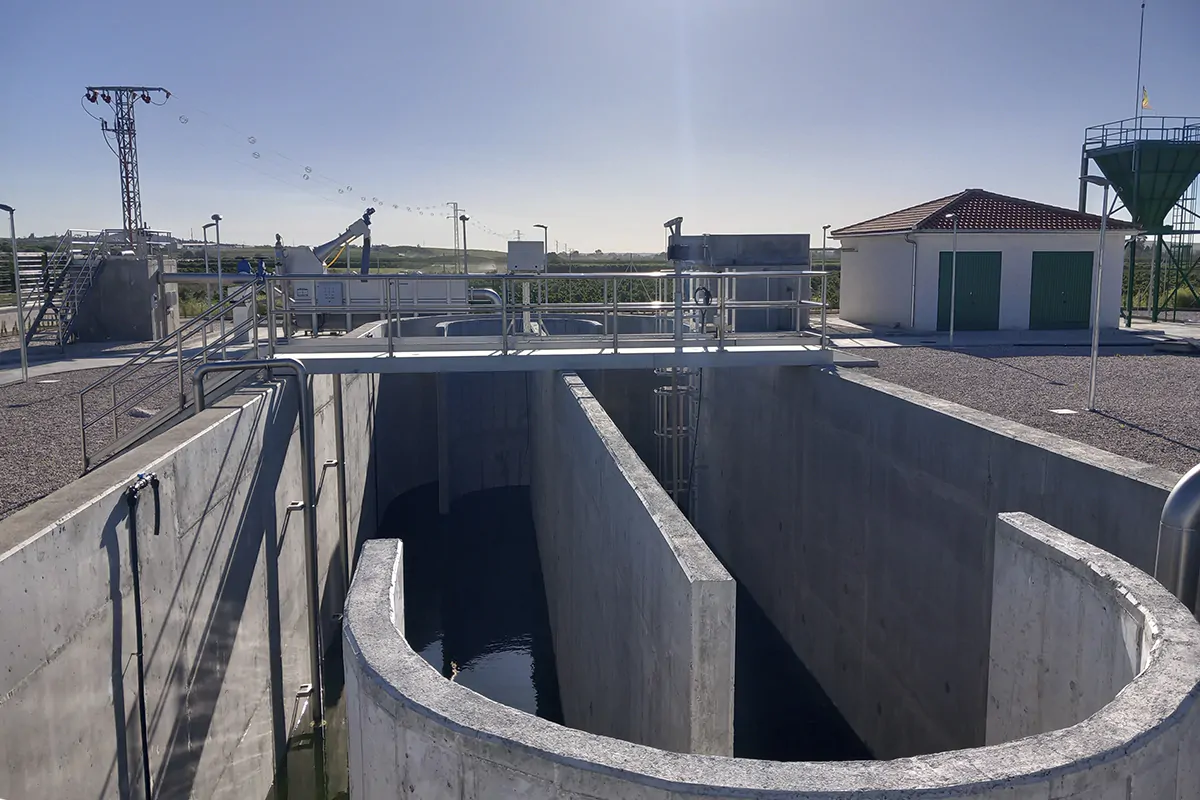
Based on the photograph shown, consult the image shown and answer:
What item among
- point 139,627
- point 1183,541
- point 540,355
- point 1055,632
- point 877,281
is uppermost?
point 877,281

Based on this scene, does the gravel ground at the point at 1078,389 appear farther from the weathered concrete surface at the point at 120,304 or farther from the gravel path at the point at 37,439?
the weathered concrete surface at the point at 120,304

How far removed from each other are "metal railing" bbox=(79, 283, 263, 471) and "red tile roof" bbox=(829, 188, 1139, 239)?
17952 millimetres

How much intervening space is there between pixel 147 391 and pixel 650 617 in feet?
20.5

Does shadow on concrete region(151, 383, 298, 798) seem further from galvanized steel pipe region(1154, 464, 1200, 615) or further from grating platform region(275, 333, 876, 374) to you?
galvanized steel pipe region(1154, 464, 1200, 615)

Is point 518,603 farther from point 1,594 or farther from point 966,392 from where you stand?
point 1,594

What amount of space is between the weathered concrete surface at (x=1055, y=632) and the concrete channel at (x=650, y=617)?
0.06 feet

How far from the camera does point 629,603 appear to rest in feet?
22.9

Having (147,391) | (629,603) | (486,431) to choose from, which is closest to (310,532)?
(147,391)

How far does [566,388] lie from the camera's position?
460 inches

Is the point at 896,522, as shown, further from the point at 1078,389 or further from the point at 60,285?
the point at 60,285

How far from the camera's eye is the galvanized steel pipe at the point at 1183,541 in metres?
5.56

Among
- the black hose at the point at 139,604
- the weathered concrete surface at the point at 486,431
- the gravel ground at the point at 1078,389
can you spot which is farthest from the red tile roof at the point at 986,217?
the black hose at the point at 139,604

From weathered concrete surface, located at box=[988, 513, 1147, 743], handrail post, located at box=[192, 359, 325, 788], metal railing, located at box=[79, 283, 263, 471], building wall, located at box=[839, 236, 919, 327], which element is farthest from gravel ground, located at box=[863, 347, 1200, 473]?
metal railing, located at box=[79, 283, 263, 471]

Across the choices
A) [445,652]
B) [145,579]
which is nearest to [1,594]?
[145,579]
